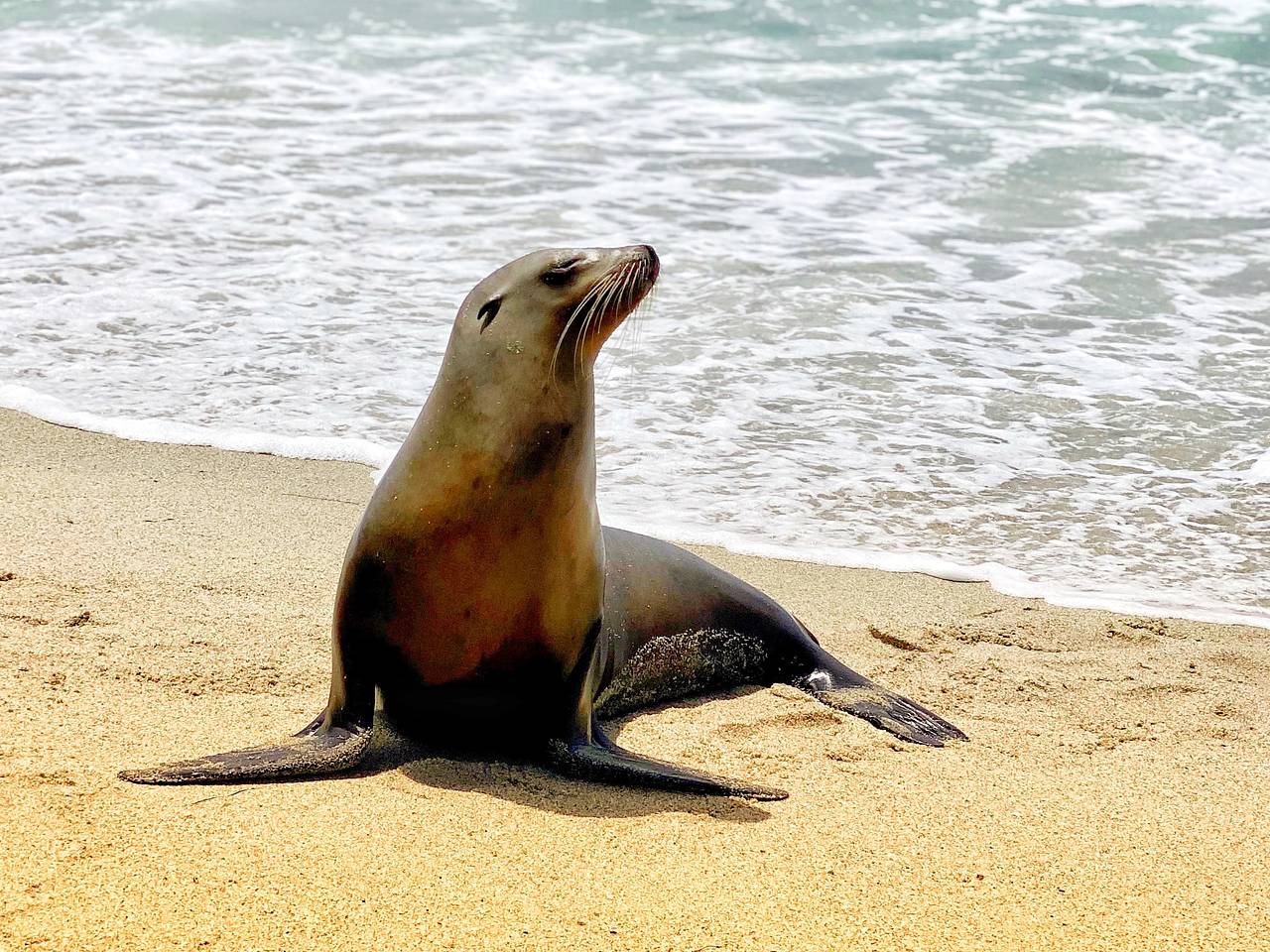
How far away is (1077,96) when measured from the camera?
14156 mm

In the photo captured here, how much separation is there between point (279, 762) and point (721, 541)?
2509 mm

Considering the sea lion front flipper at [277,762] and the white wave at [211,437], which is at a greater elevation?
the sea lion front flipper at [277,762]

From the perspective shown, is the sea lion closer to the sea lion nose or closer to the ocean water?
the sea lion nose

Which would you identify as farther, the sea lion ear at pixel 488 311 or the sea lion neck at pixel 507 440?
the sea lion ear at pixel 488 311

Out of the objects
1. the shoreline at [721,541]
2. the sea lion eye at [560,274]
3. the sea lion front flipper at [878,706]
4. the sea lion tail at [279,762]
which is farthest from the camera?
the shoreline at [721,541]

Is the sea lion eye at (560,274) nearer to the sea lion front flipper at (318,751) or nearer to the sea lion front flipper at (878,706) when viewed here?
the sea lion front flipper at (318,751)

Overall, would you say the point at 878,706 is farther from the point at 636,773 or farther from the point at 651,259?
the point at 651,259

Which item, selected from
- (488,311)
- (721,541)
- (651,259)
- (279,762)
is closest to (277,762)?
(279,762)

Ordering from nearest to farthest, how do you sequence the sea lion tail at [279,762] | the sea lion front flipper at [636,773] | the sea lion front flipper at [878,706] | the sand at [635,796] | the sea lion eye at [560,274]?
the sand at [635,796], the sea lion tail at [279,762], the sea lion front flipper at [636,773], the sea lion eye at [560,274], the sea lion front flipper at [878,706]

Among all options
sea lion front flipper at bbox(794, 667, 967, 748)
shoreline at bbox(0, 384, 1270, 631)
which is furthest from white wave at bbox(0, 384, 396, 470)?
sea lion front flipper at bbox(794, 667, 967, 748)

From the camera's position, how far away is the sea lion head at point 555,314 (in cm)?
330

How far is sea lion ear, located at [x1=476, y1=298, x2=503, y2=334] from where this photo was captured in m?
3.37

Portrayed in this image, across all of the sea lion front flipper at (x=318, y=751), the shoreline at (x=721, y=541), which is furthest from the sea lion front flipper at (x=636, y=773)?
the shoreline at (x=721, y=541)

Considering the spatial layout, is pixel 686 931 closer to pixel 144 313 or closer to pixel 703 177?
pixel 144 313
